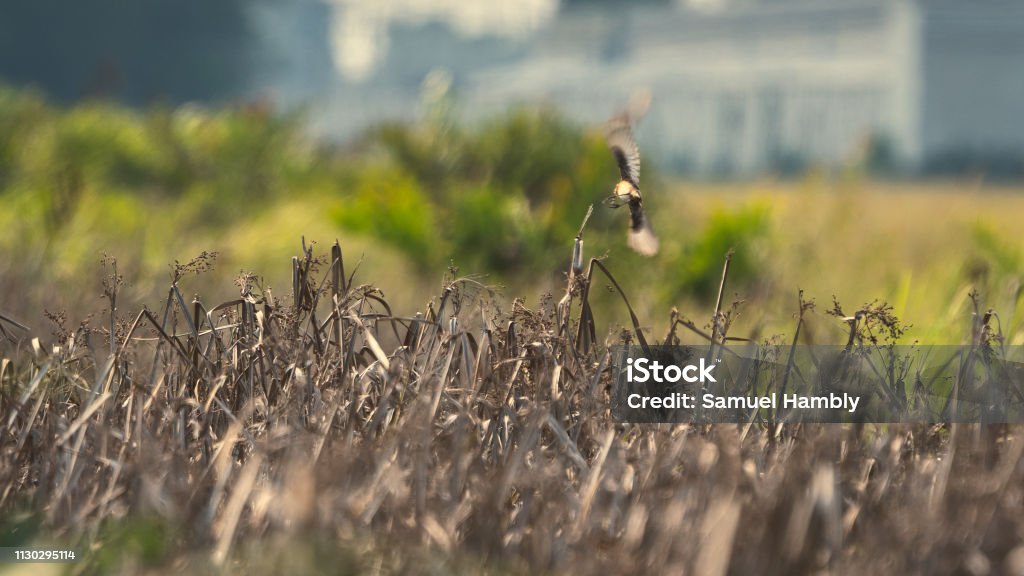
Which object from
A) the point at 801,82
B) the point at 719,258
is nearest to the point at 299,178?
the point at 719,258

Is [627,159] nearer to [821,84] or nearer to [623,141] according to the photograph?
[623,141]

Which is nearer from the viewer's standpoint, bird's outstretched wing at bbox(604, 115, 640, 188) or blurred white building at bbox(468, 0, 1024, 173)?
bird's outstretched wing at bbox(604, 115, 640, 188)

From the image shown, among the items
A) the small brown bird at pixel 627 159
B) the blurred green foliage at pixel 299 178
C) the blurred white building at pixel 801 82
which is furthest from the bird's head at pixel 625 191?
the blurred white building at pixel 801 82

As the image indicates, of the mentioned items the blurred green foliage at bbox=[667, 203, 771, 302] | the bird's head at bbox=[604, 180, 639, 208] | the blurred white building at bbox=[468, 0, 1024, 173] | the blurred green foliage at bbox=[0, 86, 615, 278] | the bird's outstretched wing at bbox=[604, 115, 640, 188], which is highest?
the blurred white building at bbox=[468, 0, 1024, 173]

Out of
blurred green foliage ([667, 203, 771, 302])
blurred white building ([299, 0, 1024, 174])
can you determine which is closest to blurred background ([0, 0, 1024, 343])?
blurred green foliage ([667, 203, 771, 302])

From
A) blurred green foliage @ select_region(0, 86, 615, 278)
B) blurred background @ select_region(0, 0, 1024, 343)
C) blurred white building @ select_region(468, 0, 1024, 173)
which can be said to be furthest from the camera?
blurred white building @ select_region(468, 0, 1024, 173)

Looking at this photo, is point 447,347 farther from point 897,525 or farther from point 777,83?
point 777,83

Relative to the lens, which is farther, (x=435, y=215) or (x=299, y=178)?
(x=299, y=178)

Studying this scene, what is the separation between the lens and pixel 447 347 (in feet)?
10.2

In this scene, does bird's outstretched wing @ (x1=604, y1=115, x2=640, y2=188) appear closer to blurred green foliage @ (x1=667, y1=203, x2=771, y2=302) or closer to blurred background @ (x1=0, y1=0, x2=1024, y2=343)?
blurred background @ (x1=0, y1=0, x2=1024, y2=343)

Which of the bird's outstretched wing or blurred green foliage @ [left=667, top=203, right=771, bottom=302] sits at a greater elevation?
blurred green foliage @ [left=667, top=203, right=771, bottom=302]

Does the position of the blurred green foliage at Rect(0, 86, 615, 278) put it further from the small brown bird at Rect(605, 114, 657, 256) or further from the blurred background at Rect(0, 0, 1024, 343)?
the small brown bird at Rect(605, 114, 657, 256)

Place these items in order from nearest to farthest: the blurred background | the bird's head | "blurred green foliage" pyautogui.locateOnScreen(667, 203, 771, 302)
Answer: the bird's head
the blurred background
"blurred green foliage" pyautogui.locateOnScreen(667, 203, 771, 302)

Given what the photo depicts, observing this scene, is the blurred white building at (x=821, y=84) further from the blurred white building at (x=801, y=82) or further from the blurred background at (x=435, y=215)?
the blurred background at (x=435, y=215)
